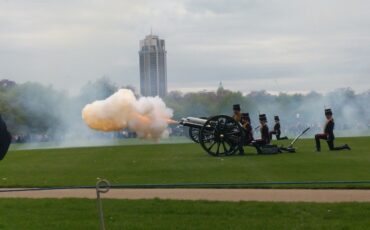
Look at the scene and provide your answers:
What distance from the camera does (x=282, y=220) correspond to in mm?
10211

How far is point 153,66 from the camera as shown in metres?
48.2

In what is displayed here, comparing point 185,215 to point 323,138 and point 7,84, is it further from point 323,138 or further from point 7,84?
point 7,84

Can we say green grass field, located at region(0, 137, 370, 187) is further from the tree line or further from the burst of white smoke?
the tree line

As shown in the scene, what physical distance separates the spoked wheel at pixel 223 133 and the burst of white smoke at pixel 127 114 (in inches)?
273

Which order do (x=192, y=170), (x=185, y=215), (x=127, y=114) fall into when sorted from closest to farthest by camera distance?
(x=185, y=215), (x=192, y=170), (x=127, y=114)

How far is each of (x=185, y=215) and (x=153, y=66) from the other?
124 feet

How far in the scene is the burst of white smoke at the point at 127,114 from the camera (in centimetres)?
3084

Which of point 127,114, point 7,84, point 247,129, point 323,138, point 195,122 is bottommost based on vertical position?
point 323,138

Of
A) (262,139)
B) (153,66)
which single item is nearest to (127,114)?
(262,139)

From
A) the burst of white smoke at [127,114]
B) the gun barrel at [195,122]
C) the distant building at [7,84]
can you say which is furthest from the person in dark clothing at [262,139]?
the distant building at [7,84]

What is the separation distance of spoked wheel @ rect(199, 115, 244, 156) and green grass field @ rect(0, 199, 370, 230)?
12.4 meters

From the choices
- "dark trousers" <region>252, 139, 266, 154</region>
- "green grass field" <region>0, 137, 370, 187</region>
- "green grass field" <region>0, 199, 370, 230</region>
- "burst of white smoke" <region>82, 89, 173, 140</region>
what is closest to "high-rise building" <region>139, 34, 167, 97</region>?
"burst of white smoke" <region>82, 89, 173, 140</region>

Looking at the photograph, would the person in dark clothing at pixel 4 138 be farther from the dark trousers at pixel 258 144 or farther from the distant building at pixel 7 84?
the distant building at pixel 7 84

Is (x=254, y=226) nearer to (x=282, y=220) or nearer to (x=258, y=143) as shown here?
(x=282, y=220)
